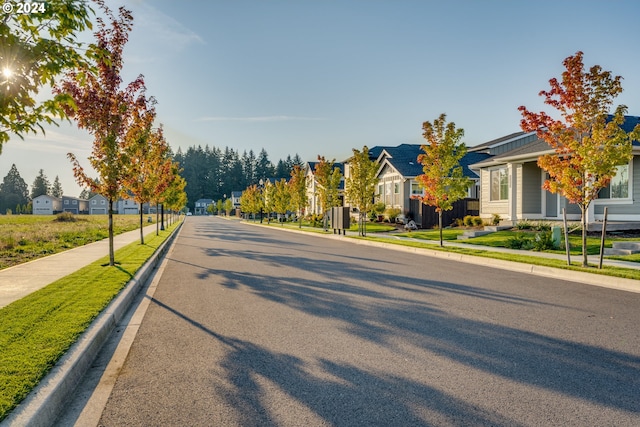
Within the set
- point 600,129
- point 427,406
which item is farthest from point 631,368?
point 600,129

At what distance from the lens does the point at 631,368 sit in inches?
189

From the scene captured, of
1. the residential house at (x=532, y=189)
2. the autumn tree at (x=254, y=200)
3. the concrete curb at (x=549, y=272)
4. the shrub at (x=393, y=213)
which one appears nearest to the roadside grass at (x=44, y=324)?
the concrete curb at (x=549, y=272)

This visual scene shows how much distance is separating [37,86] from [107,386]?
3022mm

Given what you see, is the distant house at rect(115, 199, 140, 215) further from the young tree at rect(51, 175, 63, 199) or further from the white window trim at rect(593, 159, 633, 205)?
the white window trim at rect(593, 159, 633, 205)

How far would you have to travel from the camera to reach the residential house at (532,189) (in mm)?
19578

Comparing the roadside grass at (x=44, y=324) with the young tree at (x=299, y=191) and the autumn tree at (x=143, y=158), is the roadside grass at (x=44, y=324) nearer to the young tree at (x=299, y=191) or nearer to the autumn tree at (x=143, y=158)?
the autumn tree at (x=143, y=158)

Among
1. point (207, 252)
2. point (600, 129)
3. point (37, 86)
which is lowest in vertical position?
point (207, 252)

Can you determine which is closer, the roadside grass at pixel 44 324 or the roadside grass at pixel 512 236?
the roadside grass at pixel 44 324

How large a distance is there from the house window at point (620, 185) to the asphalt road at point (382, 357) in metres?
12.7

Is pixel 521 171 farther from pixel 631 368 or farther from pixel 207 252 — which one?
pixel 631 368

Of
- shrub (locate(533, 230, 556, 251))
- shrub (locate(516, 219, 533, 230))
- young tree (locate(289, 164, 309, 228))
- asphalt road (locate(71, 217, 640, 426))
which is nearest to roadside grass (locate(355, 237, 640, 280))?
asphalt road (locate(71, 217, 640, 426))

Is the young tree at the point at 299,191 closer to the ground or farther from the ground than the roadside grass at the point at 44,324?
farther from the ground

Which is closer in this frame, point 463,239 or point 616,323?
point 616,323

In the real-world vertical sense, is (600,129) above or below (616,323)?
above
